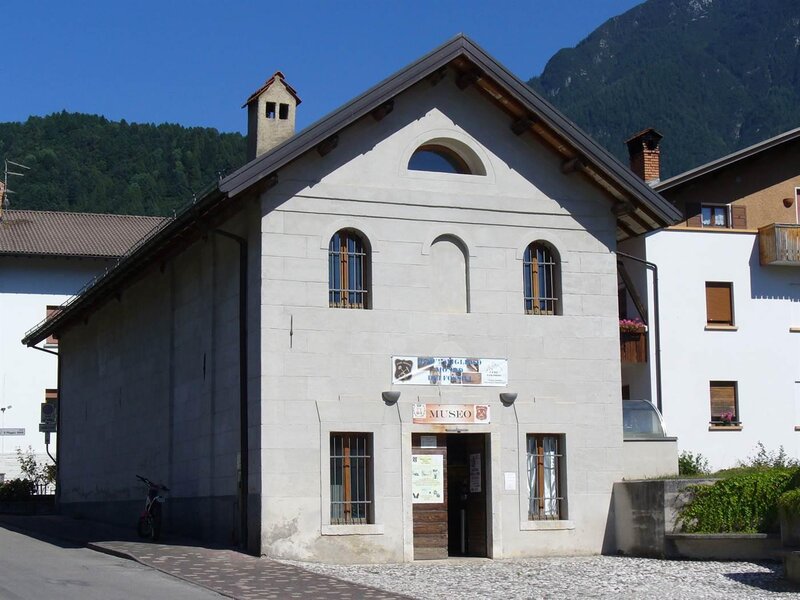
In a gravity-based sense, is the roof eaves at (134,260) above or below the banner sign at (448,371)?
above

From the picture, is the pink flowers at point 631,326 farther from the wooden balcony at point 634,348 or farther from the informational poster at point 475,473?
the informational poster at point 475,473

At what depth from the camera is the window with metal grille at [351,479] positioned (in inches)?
840

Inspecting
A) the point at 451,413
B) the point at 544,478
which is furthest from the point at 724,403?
the point at 451,413

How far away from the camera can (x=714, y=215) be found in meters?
40.1

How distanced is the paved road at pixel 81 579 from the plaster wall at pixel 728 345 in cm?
2206

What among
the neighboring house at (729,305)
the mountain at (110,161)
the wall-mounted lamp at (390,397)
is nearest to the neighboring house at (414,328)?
the wall-mounted lamp at (390,397)

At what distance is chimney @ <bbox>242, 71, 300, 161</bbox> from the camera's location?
2384 cm

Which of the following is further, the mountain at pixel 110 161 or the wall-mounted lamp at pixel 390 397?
the mountain at pixel 110 161

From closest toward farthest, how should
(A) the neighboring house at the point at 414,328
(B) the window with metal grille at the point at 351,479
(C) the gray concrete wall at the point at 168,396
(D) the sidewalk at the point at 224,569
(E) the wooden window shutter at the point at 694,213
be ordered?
(D) the sidewalk at the point at 224,569, (A) the neighboring house at the point at 414,328, (B) the window with metal grille at the point at 351,479, (C) the gray concrete wall at the point at 168,396, (E) the wooden window shutter at the point at 694,213

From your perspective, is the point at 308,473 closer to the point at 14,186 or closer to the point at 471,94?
the point at 471,94

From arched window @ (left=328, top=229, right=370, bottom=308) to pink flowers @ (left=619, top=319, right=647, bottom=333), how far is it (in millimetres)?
15134

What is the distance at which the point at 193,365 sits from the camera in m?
25.2

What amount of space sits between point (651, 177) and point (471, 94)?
19.2m

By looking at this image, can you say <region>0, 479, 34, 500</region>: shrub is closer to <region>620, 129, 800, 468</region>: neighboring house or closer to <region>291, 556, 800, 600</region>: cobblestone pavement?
<region>620, 129, 800, 468</region>: neighboring house
